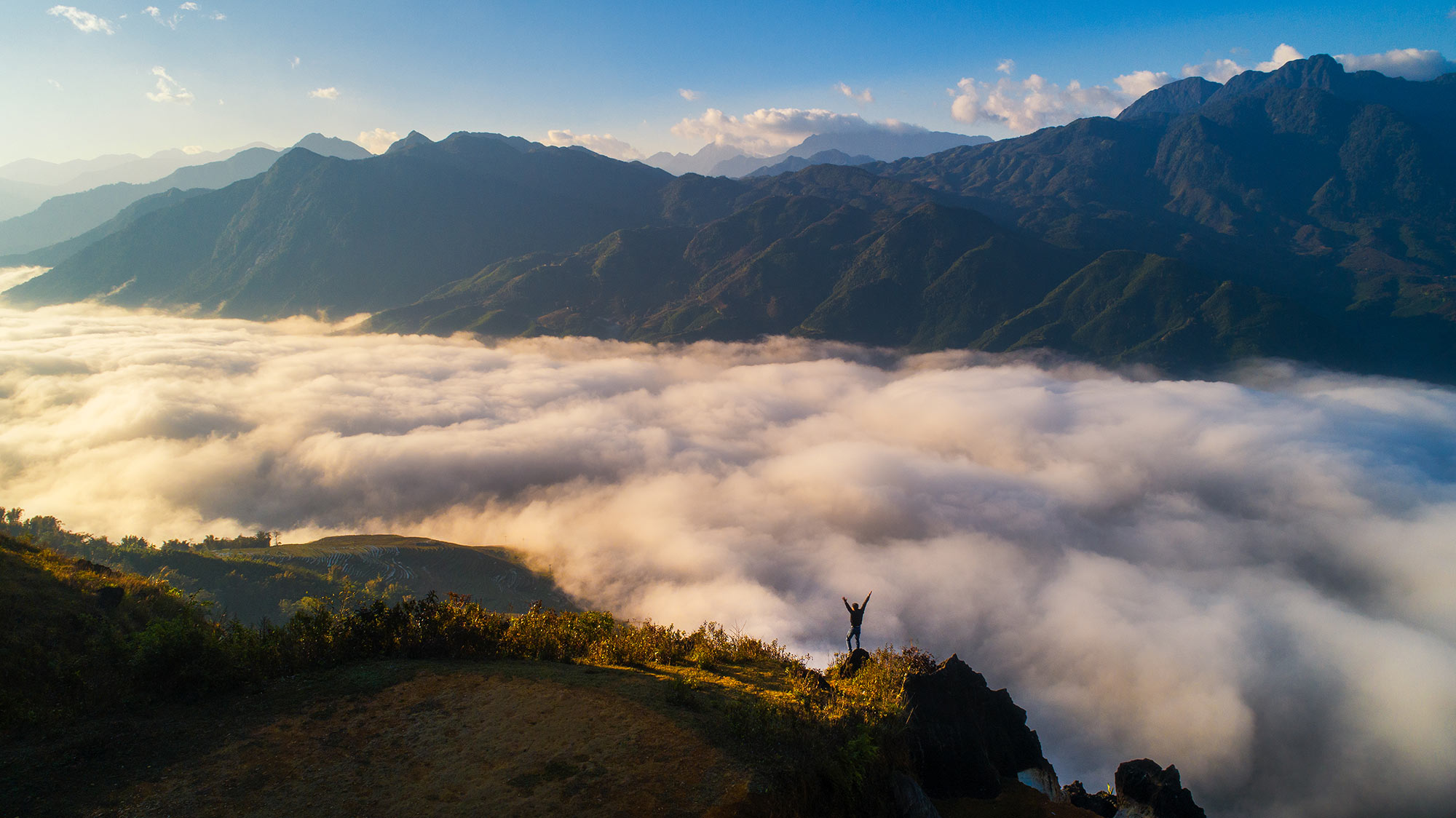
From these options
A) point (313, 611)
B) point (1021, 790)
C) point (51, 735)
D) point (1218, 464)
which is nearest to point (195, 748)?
point (51, 735)

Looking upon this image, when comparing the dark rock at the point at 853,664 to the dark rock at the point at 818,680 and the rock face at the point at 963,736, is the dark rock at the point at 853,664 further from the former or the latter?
the rock face at the point at 963,736

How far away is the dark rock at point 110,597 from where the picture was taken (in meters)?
16.3

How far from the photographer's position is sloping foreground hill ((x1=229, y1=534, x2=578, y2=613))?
104438 mm

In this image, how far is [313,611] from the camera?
16.8 meters

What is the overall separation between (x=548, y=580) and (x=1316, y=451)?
219224 mm

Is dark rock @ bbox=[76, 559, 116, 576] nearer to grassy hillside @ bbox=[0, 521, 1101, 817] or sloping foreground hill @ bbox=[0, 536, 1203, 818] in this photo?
sloping foreground hill @ bbox=[0, 536, 1203, 818]

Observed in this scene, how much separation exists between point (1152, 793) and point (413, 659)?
Result: 2530 centimetres

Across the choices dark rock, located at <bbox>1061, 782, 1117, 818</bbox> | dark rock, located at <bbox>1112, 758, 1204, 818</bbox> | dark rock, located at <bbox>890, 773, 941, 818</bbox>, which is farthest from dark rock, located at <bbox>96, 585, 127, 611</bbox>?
dark rock, located at <bbox>1112, 758, 1204, 818</bbox>

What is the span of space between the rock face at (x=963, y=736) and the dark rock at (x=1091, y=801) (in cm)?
155

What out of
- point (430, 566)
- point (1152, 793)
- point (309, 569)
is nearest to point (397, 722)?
point (1152, 793)

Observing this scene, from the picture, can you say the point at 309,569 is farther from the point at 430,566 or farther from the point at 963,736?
the point at 963,736

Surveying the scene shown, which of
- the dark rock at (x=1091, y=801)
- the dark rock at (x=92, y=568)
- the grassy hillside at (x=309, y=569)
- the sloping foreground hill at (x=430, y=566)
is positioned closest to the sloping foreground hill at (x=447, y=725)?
the dark rock at (x=92, y=568)

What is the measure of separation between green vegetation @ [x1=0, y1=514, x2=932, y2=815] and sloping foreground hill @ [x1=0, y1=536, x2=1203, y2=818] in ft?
0.16

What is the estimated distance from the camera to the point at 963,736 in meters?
16.9
